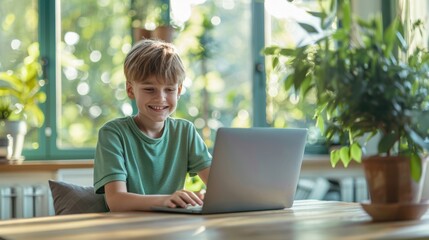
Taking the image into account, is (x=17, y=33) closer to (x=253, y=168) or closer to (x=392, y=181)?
(x=253, y=168)

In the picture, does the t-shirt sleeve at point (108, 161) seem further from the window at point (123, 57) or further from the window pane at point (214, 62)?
the window pane at point (214, 62)

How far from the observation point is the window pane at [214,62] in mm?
4707

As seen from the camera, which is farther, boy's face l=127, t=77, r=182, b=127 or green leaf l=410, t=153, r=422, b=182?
boy's face l=127, t=77, r=182, b=127

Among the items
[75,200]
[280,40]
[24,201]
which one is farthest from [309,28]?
[280,40]

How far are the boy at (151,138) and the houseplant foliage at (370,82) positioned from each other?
2.74 ft

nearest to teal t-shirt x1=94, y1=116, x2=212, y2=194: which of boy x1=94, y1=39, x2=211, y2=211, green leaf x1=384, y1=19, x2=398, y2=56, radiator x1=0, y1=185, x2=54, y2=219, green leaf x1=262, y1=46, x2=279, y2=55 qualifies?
boy x1=94, y1=39, x2=211, y2=211

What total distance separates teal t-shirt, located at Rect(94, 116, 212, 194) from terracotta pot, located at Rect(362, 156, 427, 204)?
2.95ft

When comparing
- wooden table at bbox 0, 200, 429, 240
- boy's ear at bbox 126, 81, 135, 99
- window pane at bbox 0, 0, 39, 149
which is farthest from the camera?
window pane at bbox 0, 0, 39, 149

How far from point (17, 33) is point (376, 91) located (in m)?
3.03

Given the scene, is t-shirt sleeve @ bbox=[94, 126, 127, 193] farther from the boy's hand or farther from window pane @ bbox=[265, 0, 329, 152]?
window pane @ bbox=[265, 0, 329, 152]

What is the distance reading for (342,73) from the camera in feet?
5.64

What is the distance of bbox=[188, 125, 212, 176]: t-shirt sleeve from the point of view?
108 inches

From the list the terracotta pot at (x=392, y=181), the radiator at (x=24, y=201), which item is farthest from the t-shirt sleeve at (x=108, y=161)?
the radiator at (x=24, y=201)

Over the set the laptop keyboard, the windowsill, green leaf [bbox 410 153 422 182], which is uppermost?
green leaf [bbox 410 153 422 182]
